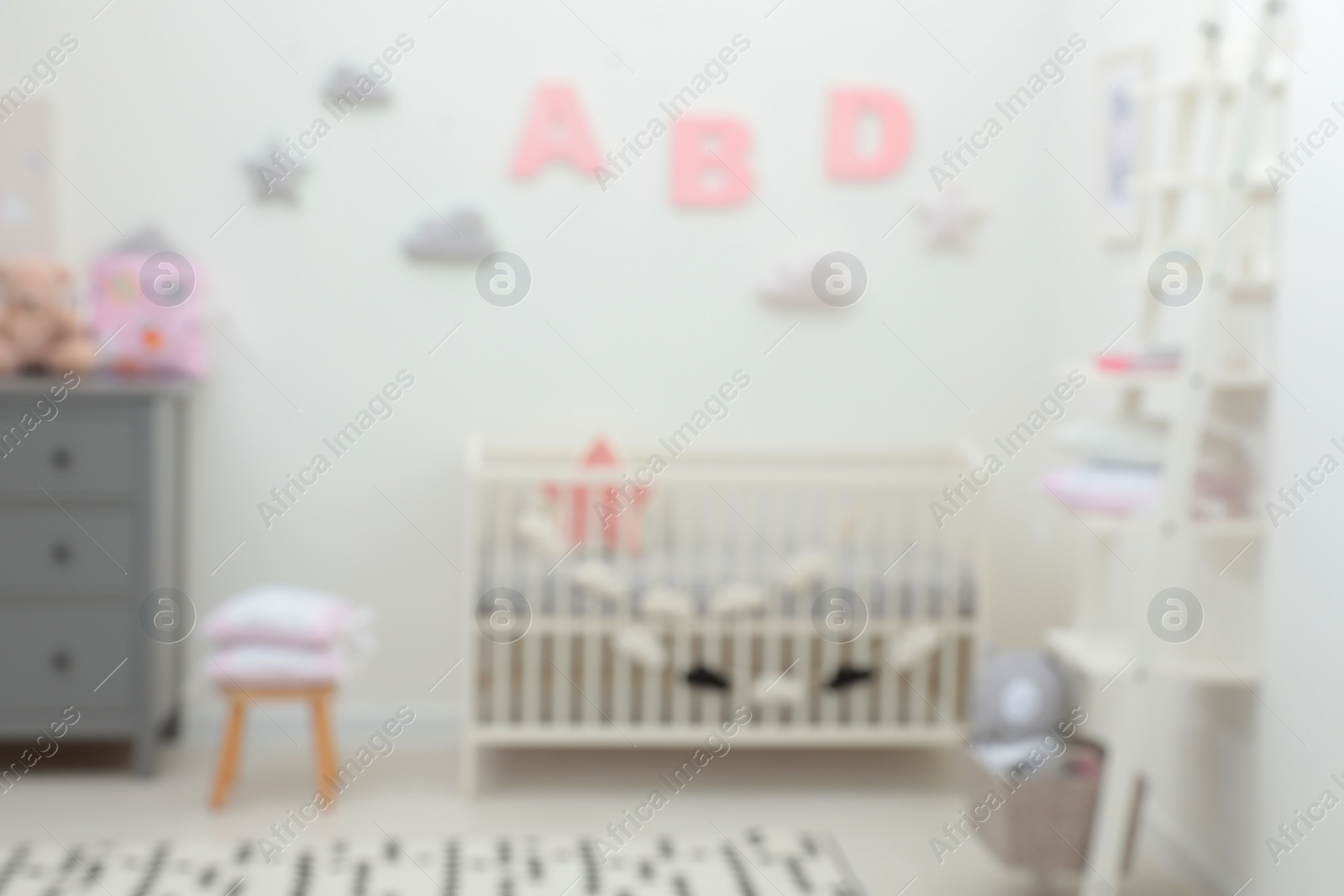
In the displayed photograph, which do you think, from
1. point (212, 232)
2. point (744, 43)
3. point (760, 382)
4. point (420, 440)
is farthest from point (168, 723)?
point (744, 43)

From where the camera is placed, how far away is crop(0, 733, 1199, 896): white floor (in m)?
2.61

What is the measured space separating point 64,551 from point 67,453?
8.3 inches

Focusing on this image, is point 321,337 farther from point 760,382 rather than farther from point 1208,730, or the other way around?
point 1208,730

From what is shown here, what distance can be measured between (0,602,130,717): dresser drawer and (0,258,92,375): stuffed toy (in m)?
0.55

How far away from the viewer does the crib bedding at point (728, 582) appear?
289 cm

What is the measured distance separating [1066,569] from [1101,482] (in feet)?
3.47

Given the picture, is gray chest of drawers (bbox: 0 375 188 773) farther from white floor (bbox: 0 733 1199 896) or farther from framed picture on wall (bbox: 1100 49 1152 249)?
framed picture on wall (bbox: 1100 49 1152 249)

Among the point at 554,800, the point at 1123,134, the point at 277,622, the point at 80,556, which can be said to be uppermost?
the point at 1123,134

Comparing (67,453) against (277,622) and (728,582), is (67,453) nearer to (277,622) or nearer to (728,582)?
(277,622)

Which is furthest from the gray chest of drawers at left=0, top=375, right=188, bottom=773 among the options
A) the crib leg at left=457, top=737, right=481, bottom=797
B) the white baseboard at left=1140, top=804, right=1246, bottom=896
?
the white baseboard at left=1140, top=804, right=1246, bottom=896

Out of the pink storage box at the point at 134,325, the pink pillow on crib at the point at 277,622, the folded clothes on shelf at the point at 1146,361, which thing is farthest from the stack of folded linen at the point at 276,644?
the folded clothes on shelf at the point at 1146,361

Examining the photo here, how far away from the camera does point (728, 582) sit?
2938mm

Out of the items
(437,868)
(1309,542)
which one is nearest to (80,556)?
(437,868)

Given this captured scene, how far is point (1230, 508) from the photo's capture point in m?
2.25
